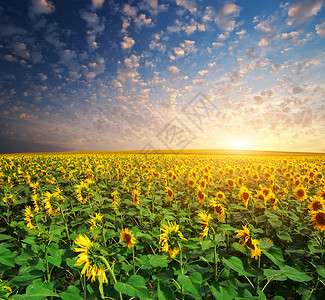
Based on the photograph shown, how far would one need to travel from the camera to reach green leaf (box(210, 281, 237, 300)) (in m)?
1.79

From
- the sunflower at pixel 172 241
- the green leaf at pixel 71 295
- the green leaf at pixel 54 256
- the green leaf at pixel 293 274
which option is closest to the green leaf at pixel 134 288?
the sunflower at pixel 172 241

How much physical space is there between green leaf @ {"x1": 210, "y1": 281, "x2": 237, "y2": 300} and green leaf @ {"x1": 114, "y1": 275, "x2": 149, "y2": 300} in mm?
714

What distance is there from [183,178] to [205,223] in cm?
614

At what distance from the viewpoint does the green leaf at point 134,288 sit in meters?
1.64

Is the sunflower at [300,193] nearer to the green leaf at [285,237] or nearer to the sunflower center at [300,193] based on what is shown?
the sunflower center at [300,193]

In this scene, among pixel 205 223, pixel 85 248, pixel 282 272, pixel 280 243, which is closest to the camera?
pixel 85 248

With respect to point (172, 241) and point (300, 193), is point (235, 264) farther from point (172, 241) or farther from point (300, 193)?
point (300, 193)

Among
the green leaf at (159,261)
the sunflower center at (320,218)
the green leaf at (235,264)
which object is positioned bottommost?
the green leaf at (159,261)

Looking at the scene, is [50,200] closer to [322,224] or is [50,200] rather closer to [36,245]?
[36,245]

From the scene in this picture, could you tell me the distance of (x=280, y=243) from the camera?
4320mm

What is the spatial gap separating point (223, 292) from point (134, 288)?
0.97 meters

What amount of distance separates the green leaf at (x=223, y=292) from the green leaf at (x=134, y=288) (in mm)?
714

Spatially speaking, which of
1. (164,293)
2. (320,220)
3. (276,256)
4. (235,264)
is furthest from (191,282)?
(320,220)

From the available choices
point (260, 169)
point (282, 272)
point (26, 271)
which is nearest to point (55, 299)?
point (26, 271)
